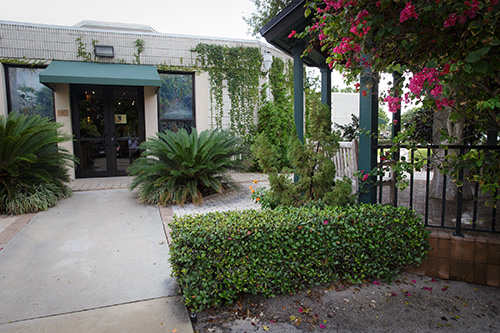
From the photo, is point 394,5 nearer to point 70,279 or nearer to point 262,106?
point 70,279

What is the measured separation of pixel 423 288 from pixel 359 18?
2.20m

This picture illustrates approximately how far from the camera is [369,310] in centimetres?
243

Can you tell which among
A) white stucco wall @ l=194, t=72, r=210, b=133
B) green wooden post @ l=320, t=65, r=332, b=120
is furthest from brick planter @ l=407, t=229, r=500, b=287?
white stucco wall @ l=194, t=72, r=210, b=133

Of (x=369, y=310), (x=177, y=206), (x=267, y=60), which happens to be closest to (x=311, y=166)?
(x=369, y=310)

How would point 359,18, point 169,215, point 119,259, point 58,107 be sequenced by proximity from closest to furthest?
1. point 359,18
2. point 119,259
3. point 169,215
4. point 58,107

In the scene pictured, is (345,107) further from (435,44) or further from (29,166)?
(435,44)

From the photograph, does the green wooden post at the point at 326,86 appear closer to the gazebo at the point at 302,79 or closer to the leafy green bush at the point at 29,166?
the gazebo at the point at 302,79

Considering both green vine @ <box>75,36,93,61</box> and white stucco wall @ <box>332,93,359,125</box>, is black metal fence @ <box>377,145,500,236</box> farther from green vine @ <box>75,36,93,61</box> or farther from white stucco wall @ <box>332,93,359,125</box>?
white stucco wall @ <box>332,93,359,125</box>

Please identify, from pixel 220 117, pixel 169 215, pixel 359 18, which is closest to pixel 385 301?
pixel 359 18

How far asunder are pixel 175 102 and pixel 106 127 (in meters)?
1.92

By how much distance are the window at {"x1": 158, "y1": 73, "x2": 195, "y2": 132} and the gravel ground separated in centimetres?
700

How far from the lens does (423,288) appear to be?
8.95 feet

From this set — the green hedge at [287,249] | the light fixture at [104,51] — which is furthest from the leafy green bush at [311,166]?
the light fixture at [104,51]

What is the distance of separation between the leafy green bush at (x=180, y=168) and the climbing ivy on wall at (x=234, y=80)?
3.64 meters
